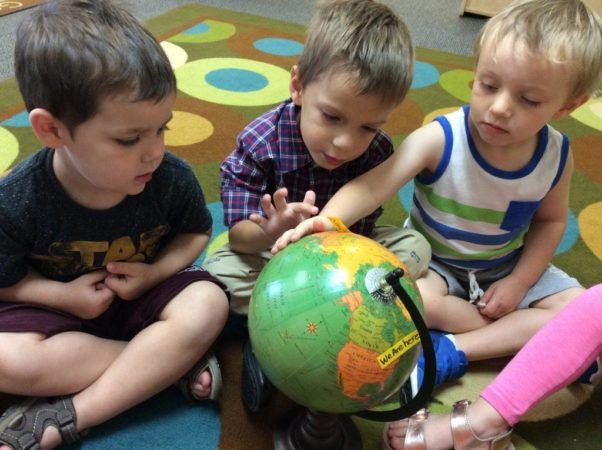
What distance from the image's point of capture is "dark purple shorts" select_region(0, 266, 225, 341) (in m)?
0.97

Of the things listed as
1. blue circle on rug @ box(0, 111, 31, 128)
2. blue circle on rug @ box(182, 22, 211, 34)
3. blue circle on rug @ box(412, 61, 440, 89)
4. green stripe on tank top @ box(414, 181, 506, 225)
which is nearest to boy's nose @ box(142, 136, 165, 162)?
green stripe on tank top @ box(414, 181, 506, 225)

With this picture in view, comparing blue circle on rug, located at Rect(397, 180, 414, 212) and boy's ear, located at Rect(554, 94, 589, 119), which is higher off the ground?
boy's ear, located at Rect(554, 94, 589, 119)

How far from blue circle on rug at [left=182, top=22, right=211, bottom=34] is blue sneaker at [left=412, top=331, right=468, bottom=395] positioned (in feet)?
6.40

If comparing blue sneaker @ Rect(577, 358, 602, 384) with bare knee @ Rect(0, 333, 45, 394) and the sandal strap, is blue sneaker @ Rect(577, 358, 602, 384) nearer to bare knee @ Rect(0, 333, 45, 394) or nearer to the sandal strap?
the sandal strap

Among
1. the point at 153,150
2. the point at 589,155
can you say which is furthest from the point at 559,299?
the point at 589,155

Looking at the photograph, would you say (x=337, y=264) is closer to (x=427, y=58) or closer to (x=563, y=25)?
(x=563, y=25)

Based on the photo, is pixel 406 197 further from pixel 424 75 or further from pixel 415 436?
pixel 424 75

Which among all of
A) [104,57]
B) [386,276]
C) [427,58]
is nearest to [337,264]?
[386,276]

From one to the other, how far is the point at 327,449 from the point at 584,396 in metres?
0.60

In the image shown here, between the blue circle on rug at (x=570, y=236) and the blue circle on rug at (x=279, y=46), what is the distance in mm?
1392

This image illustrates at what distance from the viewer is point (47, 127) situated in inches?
34.0

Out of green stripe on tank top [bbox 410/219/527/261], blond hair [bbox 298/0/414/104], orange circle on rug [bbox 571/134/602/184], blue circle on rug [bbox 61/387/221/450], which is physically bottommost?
blue circle on rug [bbox 61/387/221/450]

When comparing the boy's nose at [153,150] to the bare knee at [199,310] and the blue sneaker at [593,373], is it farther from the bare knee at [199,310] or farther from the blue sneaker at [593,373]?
the blue sneaker at [593,373]

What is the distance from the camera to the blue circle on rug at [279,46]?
2492mm
